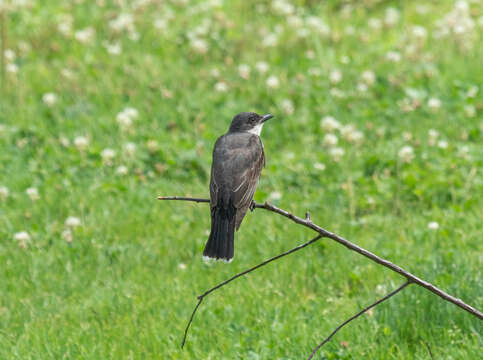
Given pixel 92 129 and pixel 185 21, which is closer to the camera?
pixel 92 129

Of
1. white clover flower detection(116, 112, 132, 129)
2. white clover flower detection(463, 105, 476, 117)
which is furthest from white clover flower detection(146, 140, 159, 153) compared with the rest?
white clover flower detection(463, 105, 476, 117)

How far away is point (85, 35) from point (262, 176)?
376 centimetres

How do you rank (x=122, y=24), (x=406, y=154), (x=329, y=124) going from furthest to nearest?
(x=122, y=24) → (x=329, y=124) → (x=406, y=154)

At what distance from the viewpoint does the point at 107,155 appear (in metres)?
6.73

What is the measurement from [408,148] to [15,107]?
4.33 m

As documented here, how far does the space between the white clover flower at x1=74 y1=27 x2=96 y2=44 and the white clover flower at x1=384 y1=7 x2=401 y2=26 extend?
13.1ft

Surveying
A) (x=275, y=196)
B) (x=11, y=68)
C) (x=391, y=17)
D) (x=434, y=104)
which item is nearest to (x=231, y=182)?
(x=275, y=196)

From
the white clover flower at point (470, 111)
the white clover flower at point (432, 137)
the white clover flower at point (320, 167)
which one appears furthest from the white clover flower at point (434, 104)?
the white clover flower at point (320, 167)

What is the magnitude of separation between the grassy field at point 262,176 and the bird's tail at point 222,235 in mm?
1005

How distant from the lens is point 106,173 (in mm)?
6777

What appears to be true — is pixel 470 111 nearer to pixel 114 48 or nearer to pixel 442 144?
pixel 442 144

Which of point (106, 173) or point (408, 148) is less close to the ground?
point (408, 148)

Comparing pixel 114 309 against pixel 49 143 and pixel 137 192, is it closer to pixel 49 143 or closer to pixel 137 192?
pixel 137 192

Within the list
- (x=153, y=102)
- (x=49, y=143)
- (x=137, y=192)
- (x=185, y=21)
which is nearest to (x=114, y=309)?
(x=137, y=192)
